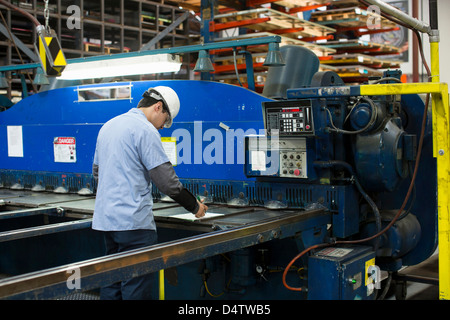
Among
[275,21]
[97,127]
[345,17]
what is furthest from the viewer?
[345,17]

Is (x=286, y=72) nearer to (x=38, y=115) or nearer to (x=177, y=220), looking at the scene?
(x=177, y=220)

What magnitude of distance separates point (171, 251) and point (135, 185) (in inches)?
25.1

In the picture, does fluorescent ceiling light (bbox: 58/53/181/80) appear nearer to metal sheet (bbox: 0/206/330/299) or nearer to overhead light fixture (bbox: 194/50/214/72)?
overhead light fixture (bbox: 194/50/214/72)

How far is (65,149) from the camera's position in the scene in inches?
166

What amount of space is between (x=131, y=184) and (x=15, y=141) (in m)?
2.38

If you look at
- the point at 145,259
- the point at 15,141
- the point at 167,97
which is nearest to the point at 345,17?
the point at 15,141

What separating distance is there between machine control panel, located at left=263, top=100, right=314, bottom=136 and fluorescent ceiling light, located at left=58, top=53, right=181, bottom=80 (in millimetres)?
934

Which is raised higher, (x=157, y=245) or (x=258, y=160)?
(x=258, y=160)

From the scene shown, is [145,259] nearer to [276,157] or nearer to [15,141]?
[276,157]

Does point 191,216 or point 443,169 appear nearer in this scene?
point 443,169

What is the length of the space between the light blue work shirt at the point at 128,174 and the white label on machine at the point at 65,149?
5.13 feet

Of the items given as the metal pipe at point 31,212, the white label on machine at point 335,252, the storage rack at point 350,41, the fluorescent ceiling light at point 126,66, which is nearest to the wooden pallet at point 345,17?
the storage rack at point 350,41

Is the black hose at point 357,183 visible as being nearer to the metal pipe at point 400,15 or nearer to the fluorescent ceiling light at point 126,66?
the metal pipe at point 400,15

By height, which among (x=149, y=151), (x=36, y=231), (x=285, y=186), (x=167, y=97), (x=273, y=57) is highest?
(x=273, y=57)
